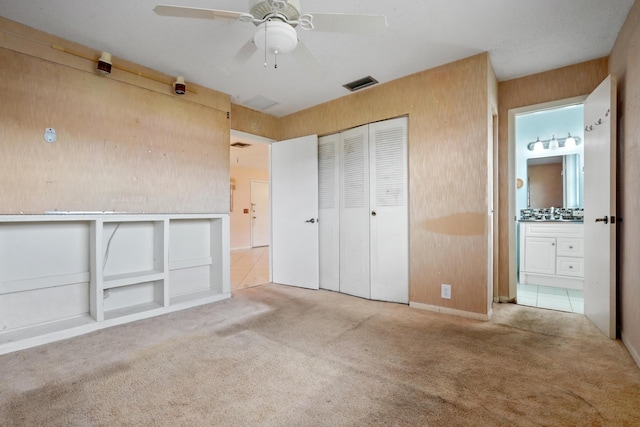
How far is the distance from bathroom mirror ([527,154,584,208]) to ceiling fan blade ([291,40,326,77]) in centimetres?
401

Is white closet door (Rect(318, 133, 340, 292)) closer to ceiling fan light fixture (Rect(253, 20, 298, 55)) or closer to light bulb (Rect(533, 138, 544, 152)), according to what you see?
ceiling fan light fixture (Rect(253, 20, 298, 55))

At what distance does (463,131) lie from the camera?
2682 mm

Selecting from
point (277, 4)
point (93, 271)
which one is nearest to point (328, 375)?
point (277, 4)

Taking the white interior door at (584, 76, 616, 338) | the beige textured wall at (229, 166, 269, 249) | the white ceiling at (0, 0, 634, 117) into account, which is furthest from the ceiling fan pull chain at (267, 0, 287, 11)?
the beige textured wall at (229, 166, 269, 249)

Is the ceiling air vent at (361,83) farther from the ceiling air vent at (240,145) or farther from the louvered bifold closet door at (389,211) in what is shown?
the ceiling air vent at (240,145)

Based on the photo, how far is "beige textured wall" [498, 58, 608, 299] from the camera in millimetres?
2734

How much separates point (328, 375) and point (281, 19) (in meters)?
2.00

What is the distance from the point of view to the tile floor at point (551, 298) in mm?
2982

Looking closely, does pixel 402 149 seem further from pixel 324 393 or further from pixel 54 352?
pixel 54 352

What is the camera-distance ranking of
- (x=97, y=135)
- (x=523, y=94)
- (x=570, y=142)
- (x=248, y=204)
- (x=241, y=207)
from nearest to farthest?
1. (x=97, y=135)
2. (x=523, y=94)
3. (x=570, y=142)
4. (x=241, y=207)
5. (x=248, y=204)

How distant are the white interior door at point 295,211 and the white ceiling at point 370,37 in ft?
3.42

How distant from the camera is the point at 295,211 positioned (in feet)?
12.9

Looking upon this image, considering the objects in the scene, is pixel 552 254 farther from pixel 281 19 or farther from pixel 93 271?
pixel 93 271

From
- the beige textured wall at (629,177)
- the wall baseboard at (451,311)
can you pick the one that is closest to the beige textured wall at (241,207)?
the wall baseboard at (451,311)
